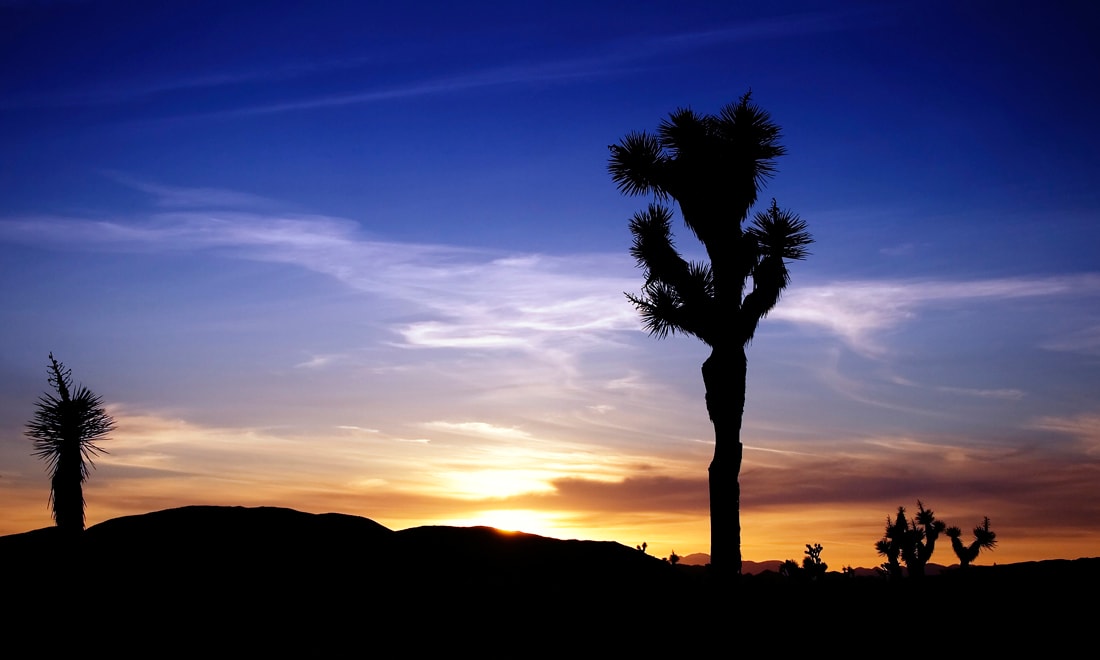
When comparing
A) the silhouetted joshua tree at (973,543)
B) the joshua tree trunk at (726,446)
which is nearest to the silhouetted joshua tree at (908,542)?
the silhouetted joshua tree at (973,543)

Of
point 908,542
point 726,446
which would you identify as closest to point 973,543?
point 908,542

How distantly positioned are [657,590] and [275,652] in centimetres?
526

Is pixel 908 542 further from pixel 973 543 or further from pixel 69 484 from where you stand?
pixel 69 484

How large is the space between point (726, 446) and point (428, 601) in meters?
8.35

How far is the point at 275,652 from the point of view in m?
9.80

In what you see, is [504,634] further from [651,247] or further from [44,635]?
[651,247]

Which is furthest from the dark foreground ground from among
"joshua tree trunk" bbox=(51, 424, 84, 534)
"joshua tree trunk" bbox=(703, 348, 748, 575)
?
"joshua tree trunk" bbox=(51, 424, 84, 534)

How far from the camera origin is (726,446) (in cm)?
1759

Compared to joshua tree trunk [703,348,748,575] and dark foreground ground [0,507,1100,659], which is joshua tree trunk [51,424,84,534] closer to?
dark foreground ground [0,507,1100,659]

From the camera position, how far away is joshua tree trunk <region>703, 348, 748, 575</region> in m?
17.1

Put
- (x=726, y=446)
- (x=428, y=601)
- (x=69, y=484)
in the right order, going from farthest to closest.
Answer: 1. (x=69, y=484)
2. (x=726, y=446)
3. (x=428, y=601)

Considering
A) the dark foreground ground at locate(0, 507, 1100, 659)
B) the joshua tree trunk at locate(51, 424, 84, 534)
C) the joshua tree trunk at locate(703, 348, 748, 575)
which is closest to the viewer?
the dark foreground ground at locate(0, 507, 1100, 659)

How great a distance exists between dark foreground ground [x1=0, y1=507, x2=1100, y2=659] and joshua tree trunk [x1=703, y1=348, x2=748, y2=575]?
3776 mm

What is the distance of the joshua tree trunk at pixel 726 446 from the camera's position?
1709cm
